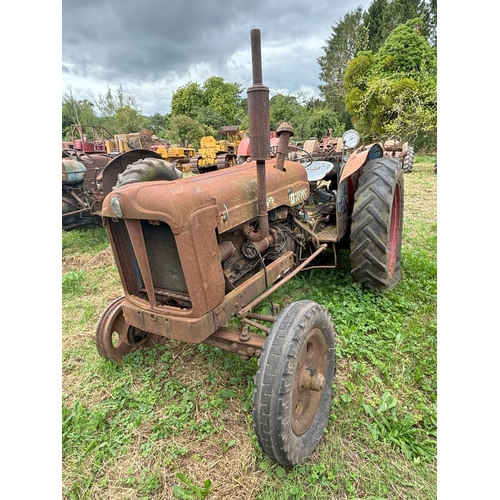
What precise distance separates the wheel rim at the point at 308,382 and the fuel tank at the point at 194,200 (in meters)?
0.90

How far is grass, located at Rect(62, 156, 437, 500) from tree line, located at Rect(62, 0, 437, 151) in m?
16.2

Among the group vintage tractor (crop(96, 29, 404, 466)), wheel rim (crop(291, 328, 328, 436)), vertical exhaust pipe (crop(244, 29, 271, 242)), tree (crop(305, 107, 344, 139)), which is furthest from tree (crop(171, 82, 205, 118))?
wheel rim (crop(291, 328, 328, 436))

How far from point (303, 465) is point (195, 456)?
25.0 inches

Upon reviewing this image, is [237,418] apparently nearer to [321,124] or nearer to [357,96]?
[357,96]

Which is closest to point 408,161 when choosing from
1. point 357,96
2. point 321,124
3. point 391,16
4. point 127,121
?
Answer: point 357,96

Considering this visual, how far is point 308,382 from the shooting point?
6.44 ft

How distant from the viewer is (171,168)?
3.58 meters

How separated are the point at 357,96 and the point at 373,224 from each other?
61.6ft

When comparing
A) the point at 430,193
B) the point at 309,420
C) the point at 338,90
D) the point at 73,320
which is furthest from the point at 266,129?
the point at 338,90

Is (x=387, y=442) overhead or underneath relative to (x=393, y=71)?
underneath

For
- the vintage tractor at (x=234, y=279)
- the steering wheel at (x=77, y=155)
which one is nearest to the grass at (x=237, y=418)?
the vintage tractor at (x=234, y=279)

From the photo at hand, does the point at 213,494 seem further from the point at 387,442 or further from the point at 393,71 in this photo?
the point at 393,71

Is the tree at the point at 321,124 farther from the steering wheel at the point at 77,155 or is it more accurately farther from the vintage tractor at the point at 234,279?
the vintage tractor at the point at 234,279

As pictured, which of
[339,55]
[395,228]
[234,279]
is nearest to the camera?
[234,279]
